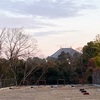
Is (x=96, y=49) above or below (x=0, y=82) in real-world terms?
above

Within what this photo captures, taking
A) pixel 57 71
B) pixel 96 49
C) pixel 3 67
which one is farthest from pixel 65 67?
pixel 3 67

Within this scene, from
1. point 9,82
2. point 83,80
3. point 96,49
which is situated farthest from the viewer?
point 96,49

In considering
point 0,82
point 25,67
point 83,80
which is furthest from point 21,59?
point 0,82

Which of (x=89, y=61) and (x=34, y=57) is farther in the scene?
(x=34, y=57)

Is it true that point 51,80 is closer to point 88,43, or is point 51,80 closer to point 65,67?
point 65,67

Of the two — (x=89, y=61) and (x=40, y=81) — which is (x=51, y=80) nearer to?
(x=40, y=81)

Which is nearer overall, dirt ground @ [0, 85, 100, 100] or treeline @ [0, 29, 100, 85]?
dirt ground @ [0, 85, 100, 100]

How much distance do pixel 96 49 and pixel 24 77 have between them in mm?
11382

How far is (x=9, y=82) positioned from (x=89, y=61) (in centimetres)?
1238

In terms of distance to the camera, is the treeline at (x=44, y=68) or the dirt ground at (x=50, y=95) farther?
the treeline at (x=44, y=68)

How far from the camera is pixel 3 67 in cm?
5081

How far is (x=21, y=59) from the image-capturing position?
173 feet

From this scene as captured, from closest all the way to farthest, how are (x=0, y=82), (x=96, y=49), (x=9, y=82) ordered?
(x=0, y=82) < (x=9, y=82) < (x=96, y=49)

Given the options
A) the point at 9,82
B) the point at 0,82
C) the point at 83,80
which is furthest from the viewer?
the point at 83,80
